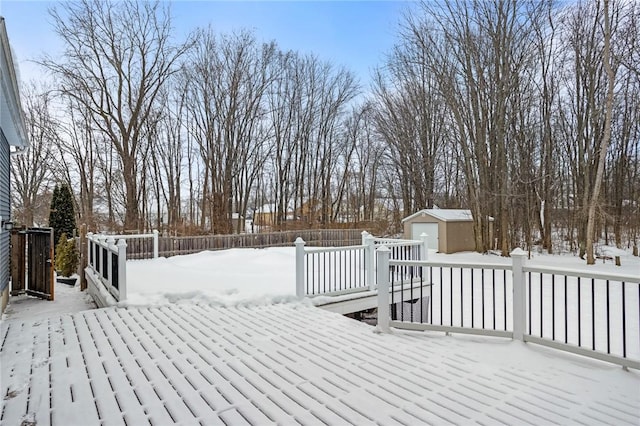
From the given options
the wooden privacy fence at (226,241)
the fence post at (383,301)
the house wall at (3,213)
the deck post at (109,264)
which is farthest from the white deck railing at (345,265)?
the wooden privacy fence at (226,241)

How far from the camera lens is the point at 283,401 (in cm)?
239

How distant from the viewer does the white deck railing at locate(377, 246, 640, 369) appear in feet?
10.4

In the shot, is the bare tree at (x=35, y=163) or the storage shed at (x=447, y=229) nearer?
the storage shed at (x=447, y=229)

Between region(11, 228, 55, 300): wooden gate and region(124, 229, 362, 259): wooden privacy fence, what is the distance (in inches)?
79.6

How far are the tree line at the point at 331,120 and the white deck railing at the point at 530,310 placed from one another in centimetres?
491

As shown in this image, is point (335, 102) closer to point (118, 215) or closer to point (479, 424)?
point (118, 215)

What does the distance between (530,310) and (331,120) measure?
17.4m

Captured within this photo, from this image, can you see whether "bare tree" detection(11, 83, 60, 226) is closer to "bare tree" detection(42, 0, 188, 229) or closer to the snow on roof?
"bare tree" detection(42, 0, 188, 229)

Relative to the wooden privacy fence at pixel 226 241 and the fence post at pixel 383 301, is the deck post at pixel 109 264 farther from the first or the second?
the fence post at pixel 383 301

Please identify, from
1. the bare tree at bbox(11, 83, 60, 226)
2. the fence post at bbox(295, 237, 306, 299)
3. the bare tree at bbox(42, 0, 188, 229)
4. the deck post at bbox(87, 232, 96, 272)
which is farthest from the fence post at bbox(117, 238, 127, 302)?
the bare tree at bbox(11, 83, 60, 226)

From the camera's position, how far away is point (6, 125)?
5.83 m

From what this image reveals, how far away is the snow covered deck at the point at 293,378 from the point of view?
88.0 inches

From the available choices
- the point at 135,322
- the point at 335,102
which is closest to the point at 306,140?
the point at 335,102

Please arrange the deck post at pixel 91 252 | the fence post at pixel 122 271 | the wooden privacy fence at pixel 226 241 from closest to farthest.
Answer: the fence post at pixel 122 271, the deck post at pixel 91 252, the wooden privacy fence at pixel 226 241
